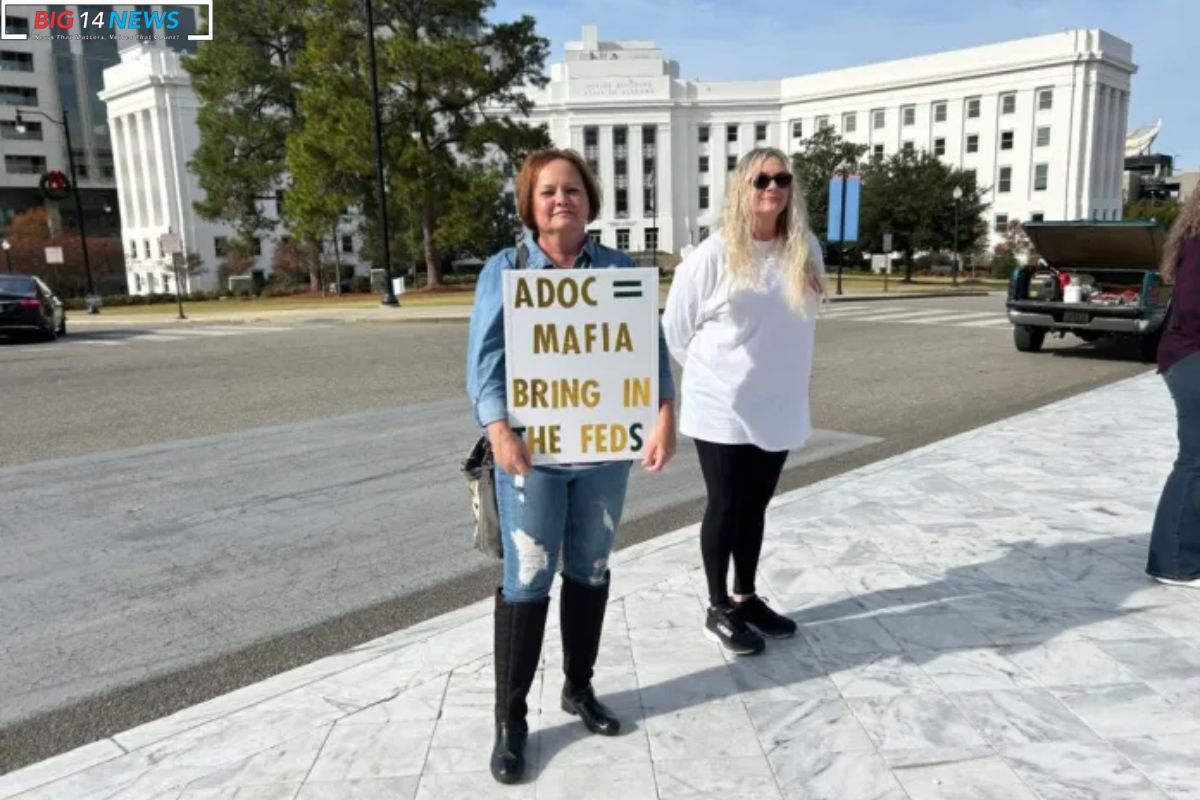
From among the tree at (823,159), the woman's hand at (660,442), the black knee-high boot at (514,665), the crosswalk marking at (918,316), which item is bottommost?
the crosswalk marking at (918,316)

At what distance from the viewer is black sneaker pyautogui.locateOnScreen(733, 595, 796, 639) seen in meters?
3.67

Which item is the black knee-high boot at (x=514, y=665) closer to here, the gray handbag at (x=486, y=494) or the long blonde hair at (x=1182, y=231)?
the gray handbag at (x=486, y=494)

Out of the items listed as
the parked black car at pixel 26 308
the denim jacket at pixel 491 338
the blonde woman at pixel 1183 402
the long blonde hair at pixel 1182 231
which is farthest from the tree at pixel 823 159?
the denim jacket at pixel 491 338

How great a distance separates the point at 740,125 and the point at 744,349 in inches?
4043

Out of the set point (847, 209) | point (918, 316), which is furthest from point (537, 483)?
point (847, 209)

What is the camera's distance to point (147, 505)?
594 cm

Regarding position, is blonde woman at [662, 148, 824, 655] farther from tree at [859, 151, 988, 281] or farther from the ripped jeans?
tree at [859, 151, 988, 281]

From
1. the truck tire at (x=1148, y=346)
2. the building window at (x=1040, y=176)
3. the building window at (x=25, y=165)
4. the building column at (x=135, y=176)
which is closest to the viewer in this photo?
the truck tire at (x=1148, y=346)

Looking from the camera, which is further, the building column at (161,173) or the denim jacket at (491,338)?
the building column at (161,173)

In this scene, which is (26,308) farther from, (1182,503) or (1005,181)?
(1005,181)

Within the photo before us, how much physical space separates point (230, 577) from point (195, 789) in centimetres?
209

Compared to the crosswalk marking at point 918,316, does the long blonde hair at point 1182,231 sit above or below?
above

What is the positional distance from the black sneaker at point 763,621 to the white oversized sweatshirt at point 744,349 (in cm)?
73

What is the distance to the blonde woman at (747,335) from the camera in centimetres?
330
